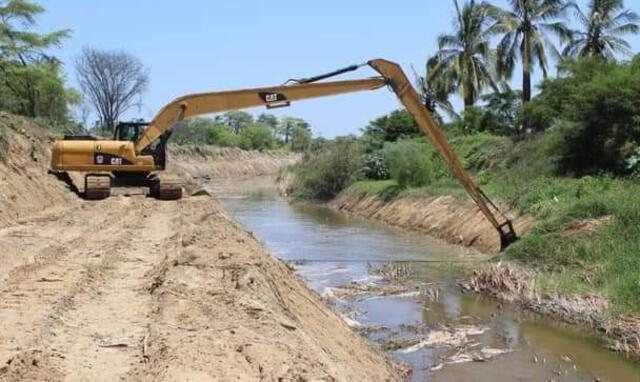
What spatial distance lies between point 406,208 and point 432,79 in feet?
54.3

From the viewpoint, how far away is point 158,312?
327 inches

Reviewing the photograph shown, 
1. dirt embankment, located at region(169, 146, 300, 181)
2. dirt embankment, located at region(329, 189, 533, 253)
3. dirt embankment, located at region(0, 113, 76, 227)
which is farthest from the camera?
dirt embankment, located at region(169, 146, 300, 181)

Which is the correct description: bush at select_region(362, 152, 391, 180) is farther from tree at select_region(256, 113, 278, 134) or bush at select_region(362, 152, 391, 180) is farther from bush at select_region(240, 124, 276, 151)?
tree at select_region(256, 113, 278, 134)

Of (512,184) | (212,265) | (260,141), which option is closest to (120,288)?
(212,265)

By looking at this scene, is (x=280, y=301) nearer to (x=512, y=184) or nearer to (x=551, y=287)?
(x=551, y=287)

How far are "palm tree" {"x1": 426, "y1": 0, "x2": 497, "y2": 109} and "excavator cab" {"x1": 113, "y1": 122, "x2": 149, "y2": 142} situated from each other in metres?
27.0

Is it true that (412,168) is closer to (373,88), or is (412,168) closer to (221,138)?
(373,88)

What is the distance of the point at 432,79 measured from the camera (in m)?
48.1

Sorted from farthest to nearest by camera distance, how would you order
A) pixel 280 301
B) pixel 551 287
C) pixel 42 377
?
pixel 551 287, pixel 280 301, pixel 42 377

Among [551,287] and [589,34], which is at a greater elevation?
[589,34]

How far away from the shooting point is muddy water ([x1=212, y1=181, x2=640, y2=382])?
37.0 feet

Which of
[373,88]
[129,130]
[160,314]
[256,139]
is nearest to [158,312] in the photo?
[160,314]

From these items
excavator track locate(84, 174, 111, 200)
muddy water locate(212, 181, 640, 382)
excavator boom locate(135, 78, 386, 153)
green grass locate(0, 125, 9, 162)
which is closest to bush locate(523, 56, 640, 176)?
muddy water locate(212, 181, 640, 382)

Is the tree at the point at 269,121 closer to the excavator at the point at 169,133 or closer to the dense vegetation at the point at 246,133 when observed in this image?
the dense vegetation at the point at 246,133
